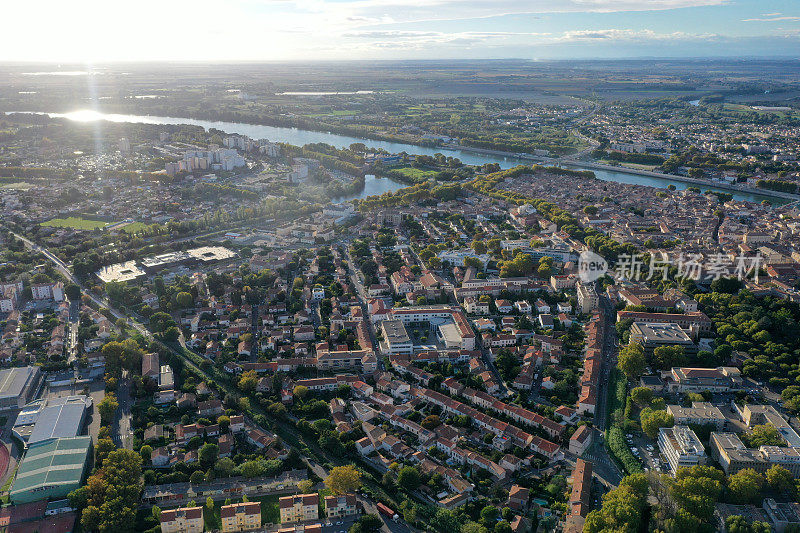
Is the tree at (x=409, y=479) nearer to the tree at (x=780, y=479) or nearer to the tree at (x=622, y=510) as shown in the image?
the tree at (x=622, y=510)

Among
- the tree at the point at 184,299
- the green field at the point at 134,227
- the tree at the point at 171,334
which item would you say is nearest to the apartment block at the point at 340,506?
the tree at the point at 171,334

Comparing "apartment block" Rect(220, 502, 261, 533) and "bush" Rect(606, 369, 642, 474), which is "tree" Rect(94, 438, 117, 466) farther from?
"bush" Rect(606, 369, 642, 474)

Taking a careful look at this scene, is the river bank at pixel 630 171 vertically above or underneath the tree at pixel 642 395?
above

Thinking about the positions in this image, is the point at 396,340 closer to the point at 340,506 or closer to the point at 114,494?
the point at 340,506

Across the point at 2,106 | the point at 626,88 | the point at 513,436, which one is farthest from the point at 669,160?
the point at 2,106

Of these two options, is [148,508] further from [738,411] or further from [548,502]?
[738,411]

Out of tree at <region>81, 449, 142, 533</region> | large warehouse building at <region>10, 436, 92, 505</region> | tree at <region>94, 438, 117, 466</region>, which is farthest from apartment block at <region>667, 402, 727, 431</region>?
large warehouse building at <region>10, 436, 92, 505</region>
